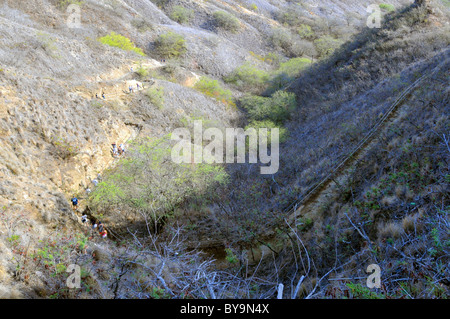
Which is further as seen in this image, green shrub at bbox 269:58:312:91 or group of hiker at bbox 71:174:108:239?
green shrub at bbox 269:58:312:91

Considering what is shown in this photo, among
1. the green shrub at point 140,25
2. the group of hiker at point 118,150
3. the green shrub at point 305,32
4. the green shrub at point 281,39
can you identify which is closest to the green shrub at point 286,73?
the green shrub at point 281,39

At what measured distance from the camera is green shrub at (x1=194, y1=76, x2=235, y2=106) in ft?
92.0

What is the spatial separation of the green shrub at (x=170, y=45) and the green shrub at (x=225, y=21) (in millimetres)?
11802

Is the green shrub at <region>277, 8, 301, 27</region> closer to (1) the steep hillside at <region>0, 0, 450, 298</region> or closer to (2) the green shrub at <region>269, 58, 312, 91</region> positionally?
(2) the green shrub at <region>269, 58, 312, 91</region>

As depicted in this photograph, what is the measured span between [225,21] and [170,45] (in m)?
14.3

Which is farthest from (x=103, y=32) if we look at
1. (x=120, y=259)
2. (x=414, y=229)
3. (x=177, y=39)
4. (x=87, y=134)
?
(x=414, y=229)

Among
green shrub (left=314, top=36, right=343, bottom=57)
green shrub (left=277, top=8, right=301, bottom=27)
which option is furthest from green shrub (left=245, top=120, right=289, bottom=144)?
green shrub (left=277, top=8, right=301, bottom=27)

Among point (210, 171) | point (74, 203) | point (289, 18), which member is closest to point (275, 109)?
point (210, 171)

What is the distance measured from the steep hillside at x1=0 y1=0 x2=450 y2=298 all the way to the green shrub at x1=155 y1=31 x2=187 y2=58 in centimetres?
19

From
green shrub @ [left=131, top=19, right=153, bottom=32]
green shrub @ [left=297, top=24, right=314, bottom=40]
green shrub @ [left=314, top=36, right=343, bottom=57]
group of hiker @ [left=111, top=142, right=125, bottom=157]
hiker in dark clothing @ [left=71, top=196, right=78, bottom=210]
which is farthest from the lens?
green shrub @ [left=297, top=24, right=314, bottom=40]

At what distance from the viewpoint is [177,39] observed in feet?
→ 109

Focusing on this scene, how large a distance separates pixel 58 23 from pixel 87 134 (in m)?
20.2
